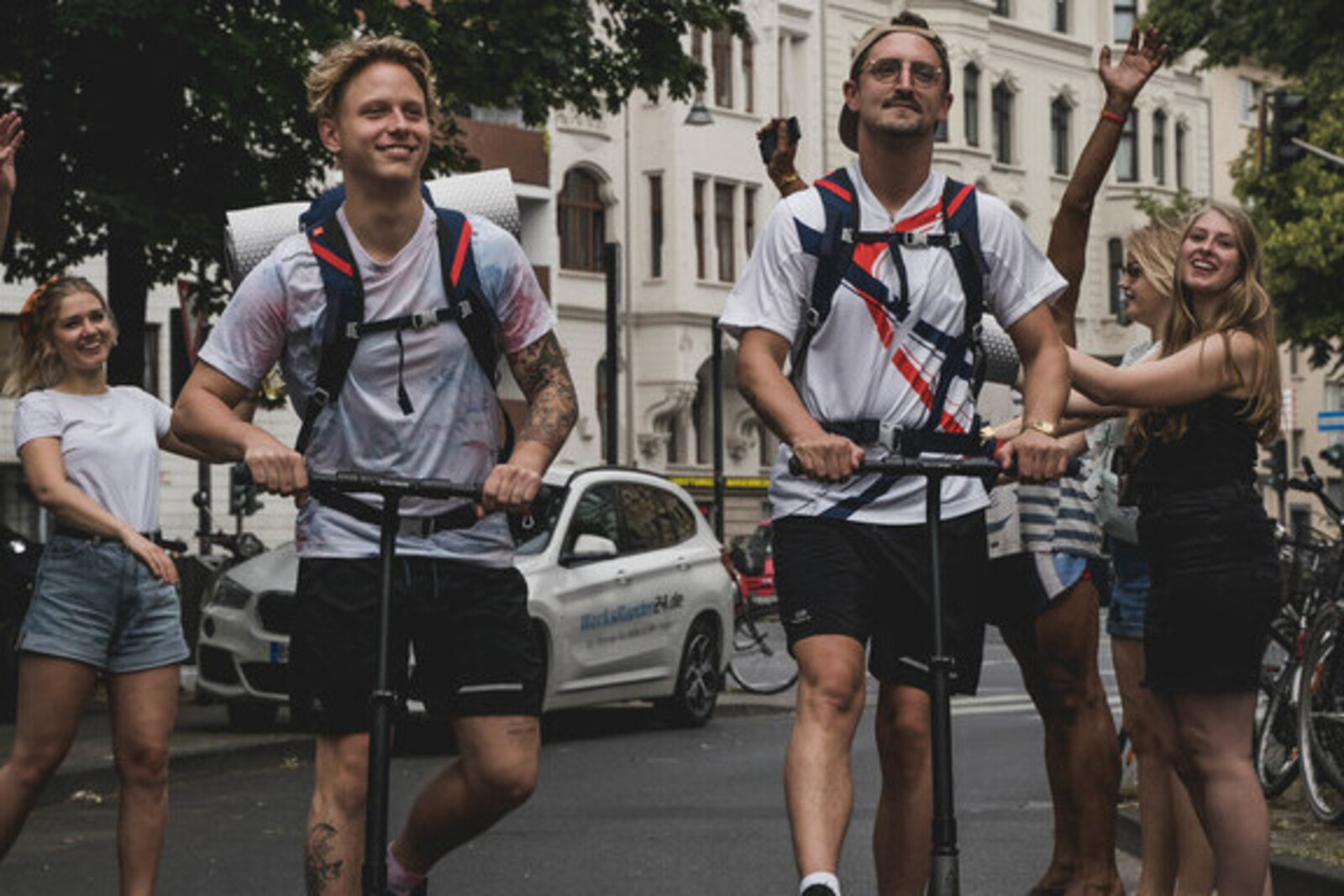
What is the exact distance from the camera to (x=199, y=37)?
19.5m

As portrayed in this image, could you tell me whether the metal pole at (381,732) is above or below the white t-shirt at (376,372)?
below

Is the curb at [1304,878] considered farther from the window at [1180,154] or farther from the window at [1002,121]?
the window at [1180,154]

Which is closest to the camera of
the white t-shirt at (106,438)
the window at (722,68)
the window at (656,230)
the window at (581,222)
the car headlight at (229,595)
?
the white t-shirt at (106,438)

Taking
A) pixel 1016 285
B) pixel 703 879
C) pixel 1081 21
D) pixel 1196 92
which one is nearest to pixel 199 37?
pixel 703 879

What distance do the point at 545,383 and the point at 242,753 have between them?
9752 millimetres

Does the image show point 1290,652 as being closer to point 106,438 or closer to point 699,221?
point 106,438

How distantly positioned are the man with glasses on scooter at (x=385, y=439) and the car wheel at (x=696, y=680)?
481 inches

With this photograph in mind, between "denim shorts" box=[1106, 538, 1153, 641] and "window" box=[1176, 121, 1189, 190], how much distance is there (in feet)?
222

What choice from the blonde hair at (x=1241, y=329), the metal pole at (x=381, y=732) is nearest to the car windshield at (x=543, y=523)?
the blonde hair at (x=1241, y=329)

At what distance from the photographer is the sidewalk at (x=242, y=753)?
859 centimetres

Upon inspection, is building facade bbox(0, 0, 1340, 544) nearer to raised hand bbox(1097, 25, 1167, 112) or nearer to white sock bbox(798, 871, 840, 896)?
raised hand bbox(1097, 25, 1167, 112)

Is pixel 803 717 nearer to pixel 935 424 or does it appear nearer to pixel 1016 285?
pixel 935 424

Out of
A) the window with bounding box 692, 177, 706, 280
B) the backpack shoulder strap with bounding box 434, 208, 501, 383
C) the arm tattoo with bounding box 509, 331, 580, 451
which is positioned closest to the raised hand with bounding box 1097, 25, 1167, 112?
the arm tattoo with bounding box 509, 331, 580, 451

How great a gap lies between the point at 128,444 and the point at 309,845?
87.1 inches
